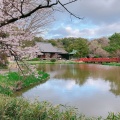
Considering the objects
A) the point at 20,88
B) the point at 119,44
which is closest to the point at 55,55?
the point at 119,44

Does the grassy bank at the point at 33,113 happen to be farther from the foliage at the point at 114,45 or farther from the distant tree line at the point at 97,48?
the foliage at the point at 114,45

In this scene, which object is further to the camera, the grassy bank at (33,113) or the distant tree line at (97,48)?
the distant tree line at (97,48)

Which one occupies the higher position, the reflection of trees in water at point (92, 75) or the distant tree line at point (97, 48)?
the distant tree line at point (97, 48)

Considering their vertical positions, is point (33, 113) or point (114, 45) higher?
point (114, 45)

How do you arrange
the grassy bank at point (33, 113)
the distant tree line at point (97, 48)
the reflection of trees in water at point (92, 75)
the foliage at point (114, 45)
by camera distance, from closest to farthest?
the grassy bank at point (33, 113) → the reflection of trees in water at point (92, 75) → the foliage at point (114, 45) → the distant tree line at point (97, 48)

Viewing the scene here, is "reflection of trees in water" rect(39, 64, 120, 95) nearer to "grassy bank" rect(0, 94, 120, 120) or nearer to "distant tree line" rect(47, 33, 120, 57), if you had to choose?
"grassy bank" rect(0, 94, 120, 120)

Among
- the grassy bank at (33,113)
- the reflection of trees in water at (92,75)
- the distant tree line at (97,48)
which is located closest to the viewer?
the grassy bank at (33,113)

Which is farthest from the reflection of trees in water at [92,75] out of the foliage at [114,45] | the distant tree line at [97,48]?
the distant tree line at [97,48]

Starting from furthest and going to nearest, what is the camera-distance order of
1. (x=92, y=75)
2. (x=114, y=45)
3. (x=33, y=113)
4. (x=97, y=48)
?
(x=97, y=48) → (x=114, y=45) → (x=92, y=75) → (x=33, y=113)

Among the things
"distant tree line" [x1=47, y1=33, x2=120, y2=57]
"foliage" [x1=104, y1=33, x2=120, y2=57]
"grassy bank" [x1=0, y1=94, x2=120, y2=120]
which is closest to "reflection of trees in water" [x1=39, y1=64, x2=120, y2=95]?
"grassy bank" [x1=0, y1=94, x2=120, y2=120]

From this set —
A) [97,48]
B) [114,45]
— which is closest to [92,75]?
[114,45]

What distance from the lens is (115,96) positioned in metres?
9.66

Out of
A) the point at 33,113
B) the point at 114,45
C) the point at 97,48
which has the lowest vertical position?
the point at 33,113

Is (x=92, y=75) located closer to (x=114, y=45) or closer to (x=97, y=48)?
(x=114, y=45)
